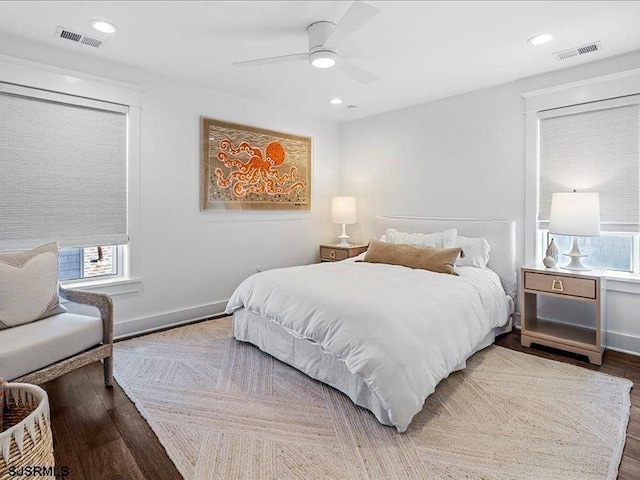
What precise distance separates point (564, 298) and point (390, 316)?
6.31 feet

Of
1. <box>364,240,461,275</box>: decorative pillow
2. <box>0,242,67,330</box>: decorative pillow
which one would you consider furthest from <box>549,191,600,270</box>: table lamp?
<box>0,242,67,330</box>: decorative pillow

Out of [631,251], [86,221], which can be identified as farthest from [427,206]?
[86,221]

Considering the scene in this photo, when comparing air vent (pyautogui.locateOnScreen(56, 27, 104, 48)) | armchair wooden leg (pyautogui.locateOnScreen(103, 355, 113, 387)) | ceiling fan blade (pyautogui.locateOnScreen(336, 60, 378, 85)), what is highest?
air vent (pyautogui.locateOnScreen(56, 27, 104, 48))

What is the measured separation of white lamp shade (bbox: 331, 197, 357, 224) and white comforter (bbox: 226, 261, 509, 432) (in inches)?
67.8

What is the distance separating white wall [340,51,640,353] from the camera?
3.40 metres

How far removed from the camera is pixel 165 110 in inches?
147

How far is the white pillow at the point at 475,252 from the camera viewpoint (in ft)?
12.4

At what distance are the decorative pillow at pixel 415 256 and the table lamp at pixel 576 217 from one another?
2.83 feet

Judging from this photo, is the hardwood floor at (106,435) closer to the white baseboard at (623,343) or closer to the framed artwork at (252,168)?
the white baseboard at (623,343)

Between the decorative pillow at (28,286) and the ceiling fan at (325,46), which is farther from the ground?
the ceiling fan at (325,46)

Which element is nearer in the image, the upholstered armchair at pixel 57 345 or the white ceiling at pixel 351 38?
the upholstered armchair at pixel 57 345

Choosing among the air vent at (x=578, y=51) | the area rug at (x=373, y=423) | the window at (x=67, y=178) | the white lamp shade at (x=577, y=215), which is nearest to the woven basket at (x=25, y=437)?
the area rug at (x=373, y=423)

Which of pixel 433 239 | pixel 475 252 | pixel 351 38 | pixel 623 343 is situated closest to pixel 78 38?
pixel 351 38

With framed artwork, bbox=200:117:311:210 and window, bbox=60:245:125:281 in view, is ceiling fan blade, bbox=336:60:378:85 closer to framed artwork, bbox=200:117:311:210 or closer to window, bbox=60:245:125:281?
framed artwork, bbox=200:117:311:210
